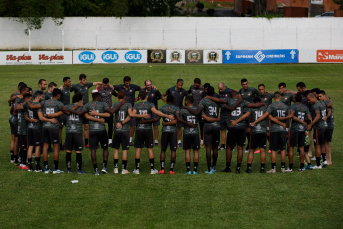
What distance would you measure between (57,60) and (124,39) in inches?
652

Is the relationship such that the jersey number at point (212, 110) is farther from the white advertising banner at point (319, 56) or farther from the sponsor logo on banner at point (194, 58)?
the white advertising banner at point (319, 56)

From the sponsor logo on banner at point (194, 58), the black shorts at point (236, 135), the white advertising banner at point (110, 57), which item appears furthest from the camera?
the sponsor logo on banner at point (194, 58)

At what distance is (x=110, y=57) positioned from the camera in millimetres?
40469

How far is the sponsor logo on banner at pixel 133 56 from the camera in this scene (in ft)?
132

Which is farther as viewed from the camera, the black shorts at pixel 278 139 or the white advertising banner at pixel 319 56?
the white advertising banner at pixel 319 56

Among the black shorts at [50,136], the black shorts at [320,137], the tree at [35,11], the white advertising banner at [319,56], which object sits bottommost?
the black shorts at [320,137]

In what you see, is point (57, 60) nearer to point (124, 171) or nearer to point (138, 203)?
point (124, 171)

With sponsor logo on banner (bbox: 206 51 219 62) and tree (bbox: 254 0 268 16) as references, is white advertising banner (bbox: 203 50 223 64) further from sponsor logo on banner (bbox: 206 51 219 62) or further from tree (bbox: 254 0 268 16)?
tree (bbox: 254 0 268 16)

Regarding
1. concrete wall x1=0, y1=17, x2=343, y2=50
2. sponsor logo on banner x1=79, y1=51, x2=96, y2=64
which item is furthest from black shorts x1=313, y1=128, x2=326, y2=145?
A: concrete wall x1=0, y1=17, x2=343, y2=50

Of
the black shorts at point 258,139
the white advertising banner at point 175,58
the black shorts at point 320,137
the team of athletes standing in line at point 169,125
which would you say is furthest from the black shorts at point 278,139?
the white advertising banner at point 175,58

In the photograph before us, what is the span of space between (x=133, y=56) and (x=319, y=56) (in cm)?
1812

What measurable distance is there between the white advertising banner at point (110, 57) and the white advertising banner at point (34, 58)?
950 millimetres

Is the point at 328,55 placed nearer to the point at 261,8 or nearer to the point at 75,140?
the point at 261,8

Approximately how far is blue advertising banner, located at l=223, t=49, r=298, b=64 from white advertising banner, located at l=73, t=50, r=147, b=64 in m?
8.22
